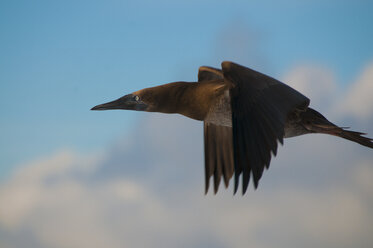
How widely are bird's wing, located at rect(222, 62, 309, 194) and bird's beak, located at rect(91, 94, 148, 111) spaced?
1427mm

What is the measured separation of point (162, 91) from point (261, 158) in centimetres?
185

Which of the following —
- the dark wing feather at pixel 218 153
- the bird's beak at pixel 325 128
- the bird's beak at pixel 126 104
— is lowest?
the dark wing feather at pixel 218 153

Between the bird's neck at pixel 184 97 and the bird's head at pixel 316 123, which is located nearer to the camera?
the bird's neck at pixel 184 97

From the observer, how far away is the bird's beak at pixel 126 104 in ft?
19.3

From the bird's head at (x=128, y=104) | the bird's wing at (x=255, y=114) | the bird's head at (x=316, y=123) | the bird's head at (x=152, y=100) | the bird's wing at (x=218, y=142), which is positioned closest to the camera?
the bird's wing at (x=255, y=114)

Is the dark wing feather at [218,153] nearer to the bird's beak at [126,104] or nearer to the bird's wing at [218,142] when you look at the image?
the bird's wing at [218,142]

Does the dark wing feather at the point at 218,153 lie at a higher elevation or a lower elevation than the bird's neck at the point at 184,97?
lower

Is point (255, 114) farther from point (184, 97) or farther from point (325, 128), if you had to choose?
point (325, 128)

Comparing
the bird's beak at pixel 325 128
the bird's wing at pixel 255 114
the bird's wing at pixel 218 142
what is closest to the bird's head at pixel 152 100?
the bird's wing at pixel 218 142

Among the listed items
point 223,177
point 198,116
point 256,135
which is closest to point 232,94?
point 256,135

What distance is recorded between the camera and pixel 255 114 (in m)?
4.53

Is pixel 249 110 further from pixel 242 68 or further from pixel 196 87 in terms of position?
pixel 196 87

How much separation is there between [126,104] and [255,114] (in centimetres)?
201

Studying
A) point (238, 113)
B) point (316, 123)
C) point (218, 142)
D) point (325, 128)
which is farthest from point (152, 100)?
point (325, 128)
